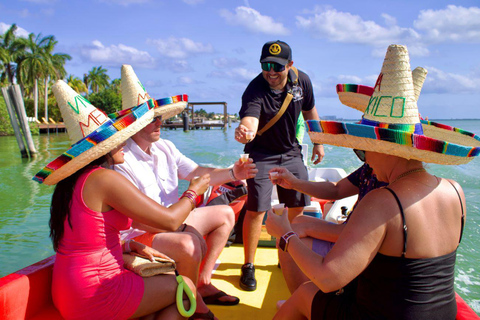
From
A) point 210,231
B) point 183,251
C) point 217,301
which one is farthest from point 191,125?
point 183,251

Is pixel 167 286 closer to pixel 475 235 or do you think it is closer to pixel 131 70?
pixel 131 70

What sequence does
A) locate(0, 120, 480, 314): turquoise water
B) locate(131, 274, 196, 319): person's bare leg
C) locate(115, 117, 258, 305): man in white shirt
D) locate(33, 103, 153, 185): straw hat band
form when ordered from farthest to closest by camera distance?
1. locate(0, 120, 480, 314): turquoise water
2. locate(115, 117, 258, 305): man in white shirt
3. locate(131, 274, 196, 319): person's bare leg
4. locate(33, 103, 153, 185): straw hat band

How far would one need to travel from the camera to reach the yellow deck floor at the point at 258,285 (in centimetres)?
269

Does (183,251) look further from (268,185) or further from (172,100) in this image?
(268,185)

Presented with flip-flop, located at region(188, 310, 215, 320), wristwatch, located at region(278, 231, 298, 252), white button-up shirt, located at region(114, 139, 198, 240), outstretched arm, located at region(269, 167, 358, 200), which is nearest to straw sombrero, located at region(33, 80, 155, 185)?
white button-up shirt, located at region(114, 139, 198, 240)

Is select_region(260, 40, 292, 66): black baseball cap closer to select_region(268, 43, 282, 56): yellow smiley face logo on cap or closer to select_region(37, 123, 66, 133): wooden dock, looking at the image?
select_region(268, 43, 282, 56): yellow smiley face logo on cap

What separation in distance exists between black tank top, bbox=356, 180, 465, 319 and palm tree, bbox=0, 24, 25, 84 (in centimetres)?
5084

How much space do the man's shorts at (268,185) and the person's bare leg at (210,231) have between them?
38 centimetres

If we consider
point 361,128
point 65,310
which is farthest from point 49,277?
point 361,128

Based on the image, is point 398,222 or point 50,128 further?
point 50,128

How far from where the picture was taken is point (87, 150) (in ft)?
5.64

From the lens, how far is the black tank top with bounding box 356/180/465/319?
4.40 ft

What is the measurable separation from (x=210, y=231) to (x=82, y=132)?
4.52 feet

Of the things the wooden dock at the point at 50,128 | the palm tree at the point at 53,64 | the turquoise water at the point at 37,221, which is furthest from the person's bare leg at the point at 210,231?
the palm tree at the point at 53,64
